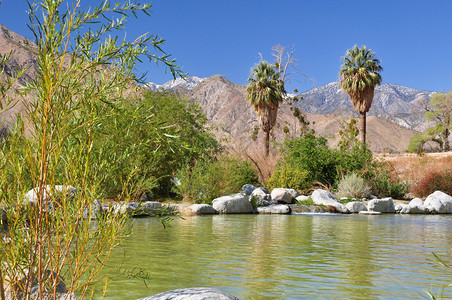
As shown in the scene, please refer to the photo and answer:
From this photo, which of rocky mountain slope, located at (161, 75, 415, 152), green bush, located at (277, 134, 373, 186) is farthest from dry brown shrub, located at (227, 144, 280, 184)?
rocky mountain slope, located at (161, 75, 415, 152)

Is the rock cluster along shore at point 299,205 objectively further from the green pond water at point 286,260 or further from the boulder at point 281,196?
the green pond water at point 286,260

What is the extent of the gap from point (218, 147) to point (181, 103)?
3.81m

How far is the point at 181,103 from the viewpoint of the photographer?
23.8 m

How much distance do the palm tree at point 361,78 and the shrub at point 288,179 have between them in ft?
35.8

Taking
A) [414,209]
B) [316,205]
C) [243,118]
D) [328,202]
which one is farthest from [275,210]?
[243,118]

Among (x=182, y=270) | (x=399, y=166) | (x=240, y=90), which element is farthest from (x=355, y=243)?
(x=240, y=90)

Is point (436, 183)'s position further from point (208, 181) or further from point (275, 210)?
point (208, 181)

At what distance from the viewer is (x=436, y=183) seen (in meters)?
23.0

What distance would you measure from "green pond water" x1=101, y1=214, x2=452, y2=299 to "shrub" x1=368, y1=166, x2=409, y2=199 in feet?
34.2

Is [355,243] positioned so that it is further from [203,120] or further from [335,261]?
[203,120]

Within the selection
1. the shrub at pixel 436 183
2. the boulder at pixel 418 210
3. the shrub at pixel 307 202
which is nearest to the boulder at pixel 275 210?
the shrub at pixel 307 202

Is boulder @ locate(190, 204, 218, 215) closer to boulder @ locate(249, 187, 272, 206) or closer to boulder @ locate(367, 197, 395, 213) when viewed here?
boulder @ locate(249, 187, 272, 206)

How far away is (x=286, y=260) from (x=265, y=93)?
24929 millimetres

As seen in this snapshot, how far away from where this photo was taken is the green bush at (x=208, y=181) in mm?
19219
